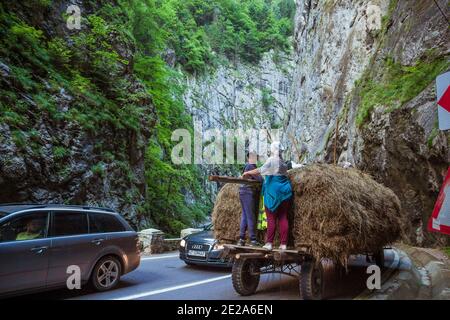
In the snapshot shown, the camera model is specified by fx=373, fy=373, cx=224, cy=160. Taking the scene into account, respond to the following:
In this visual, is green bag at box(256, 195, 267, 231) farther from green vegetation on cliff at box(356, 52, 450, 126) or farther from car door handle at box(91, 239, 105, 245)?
green vegetation on cliff at box(356, 52, 450, 126)

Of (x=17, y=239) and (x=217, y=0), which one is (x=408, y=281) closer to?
(x=17, y=239)

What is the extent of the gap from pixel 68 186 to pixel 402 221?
12.5 meters

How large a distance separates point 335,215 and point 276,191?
42.0 inches

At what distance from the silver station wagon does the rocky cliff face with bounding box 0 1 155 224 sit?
6.50m

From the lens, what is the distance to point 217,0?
216ft

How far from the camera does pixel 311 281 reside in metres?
6.07

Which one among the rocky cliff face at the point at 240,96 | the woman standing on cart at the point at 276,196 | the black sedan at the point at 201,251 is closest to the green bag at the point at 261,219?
the woman standing on cart at the point at 276,196

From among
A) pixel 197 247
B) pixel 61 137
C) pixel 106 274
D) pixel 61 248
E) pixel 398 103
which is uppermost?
pixel 398 103

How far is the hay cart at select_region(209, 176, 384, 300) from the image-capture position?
610 centimetres

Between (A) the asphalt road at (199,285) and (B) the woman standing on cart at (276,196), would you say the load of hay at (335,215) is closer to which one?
(B) the woman standing on cart at (276,196)

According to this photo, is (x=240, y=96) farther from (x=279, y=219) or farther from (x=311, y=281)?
(x=311, y=281)

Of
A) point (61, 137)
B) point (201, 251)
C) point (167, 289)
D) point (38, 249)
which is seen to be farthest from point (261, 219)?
point (61, 137)

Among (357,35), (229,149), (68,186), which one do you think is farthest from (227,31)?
(68,186)
